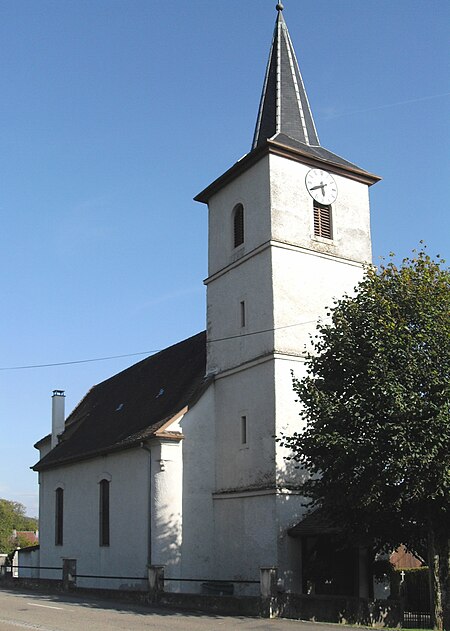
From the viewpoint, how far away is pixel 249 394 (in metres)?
→ 22.9

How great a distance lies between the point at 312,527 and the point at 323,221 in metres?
9.84

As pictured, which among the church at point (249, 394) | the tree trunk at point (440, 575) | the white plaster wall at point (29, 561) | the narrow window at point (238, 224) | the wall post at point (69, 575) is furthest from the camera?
the white plaster wall at point (29, 561)

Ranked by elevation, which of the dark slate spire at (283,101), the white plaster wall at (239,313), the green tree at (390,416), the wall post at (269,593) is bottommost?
the wall post at (269,593)

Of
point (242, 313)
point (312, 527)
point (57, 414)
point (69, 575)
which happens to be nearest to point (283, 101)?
point (242, 313)

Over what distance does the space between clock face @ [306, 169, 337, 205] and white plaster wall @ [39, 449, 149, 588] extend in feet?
32.9

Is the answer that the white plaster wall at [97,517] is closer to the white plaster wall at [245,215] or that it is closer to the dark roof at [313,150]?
the white plaster wall at [245,215]

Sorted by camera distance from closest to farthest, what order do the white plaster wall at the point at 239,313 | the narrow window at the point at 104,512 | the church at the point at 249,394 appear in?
1. the church at the point at 249,394
2. the white plaster wall at the point at 239,313
3. the narrow window at the point at 104,512

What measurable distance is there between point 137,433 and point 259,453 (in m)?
5.43

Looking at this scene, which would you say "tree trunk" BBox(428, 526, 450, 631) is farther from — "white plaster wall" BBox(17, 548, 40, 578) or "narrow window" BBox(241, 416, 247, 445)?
"white plaster wall" BBox(17, 548, 40, 578)

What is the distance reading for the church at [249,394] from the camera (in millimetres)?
21438

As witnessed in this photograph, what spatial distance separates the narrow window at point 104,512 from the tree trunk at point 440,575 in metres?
14.2

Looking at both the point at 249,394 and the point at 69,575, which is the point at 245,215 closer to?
the point at 249,394

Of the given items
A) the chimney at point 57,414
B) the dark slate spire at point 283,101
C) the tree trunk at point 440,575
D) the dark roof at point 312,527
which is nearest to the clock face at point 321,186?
the dark slate spire at point 283,101

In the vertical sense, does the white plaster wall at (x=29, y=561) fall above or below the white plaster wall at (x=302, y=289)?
below
